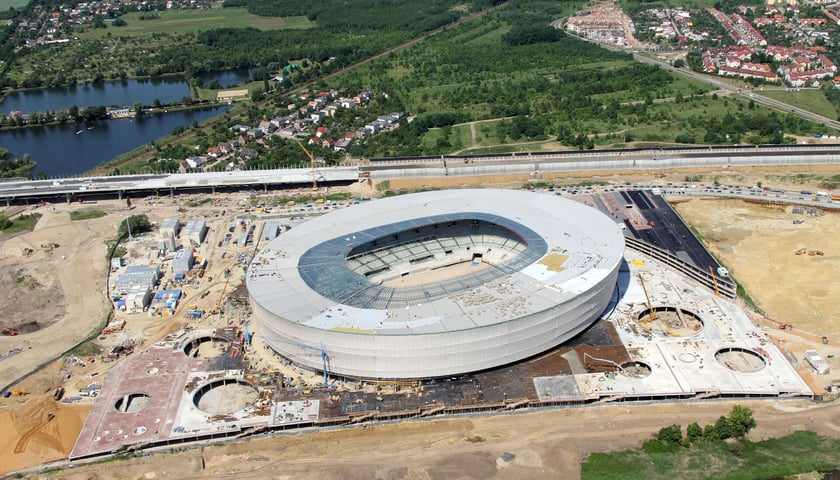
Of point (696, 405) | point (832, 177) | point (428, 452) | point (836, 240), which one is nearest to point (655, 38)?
point (832, 177)

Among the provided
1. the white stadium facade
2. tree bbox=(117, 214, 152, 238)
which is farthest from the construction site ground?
the white stadium facade

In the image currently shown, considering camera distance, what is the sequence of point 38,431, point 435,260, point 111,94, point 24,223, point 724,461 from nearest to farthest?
point 724,461, point 38,431, point 435,260, point 24,223, point 111,94

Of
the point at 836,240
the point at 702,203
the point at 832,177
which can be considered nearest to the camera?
the point at 836,240

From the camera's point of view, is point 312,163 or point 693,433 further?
point 312,163

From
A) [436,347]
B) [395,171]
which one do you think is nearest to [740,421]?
[436,347]

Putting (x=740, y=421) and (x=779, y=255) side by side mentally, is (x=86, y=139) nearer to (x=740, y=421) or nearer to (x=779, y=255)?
(x=779, y=255)

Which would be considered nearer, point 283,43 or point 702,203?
point 702,203

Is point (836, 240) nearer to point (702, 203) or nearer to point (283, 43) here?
point (702, 203)
